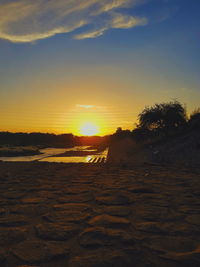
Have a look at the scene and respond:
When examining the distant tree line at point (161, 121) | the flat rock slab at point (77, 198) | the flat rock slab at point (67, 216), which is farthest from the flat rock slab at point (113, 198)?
the distant tree line at point (161, 121)

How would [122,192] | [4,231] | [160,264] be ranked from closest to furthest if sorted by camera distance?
[160,264]
[4,231]
[122,192]

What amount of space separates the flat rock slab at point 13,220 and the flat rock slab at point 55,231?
0.23 metres

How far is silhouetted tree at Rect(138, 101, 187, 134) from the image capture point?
30.6 meters

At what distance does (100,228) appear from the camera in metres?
2.00

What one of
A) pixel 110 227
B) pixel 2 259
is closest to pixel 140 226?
pixel 110 227

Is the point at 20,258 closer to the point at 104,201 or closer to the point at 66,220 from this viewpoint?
the point at 66,220

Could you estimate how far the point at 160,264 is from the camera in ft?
4.64

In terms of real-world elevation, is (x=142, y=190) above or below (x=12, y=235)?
below

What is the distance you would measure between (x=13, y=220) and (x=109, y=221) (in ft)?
3.09

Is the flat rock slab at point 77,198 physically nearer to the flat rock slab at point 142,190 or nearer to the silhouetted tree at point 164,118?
the flat rock slab at point 142,190

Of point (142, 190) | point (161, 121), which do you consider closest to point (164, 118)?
point (161, 121)

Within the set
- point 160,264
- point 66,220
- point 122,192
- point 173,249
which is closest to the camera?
point 160,264

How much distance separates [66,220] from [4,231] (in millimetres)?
553

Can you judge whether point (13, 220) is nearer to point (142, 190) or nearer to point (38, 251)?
point (38, 251)
